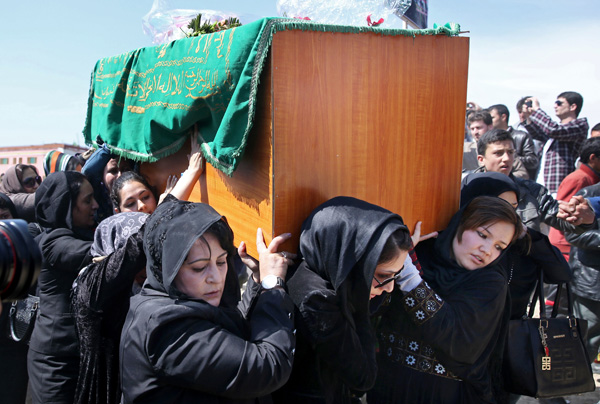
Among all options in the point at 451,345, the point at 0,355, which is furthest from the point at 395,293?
the point at 0,355

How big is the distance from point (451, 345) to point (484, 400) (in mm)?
418

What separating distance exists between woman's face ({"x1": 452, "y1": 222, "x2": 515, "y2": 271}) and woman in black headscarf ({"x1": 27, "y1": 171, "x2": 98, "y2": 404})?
6.14 ft

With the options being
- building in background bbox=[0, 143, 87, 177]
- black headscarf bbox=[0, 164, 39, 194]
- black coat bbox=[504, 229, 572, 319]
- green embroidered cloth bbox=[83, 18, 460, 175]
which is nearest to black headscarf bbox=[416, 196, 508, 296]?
black coat bbox=[504, 229, 572, 319]

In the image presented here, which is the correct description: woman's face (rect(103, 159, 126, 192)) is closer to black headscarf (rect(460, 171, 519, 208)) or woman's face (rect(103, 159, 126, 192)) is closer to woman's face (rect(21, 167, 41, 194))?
woman's face (rect(21, 167, 41, 194))

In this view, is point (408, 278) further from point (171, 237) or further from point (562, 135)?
point (562, 135)

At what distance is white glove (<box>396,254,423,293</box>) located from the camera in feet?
6.85

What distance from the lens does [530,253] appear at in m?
2.64

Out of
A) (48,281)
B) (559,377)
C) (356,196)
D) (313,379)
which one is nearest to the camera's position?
(313,379)

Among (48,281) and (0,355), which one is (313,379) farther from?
(0,355)

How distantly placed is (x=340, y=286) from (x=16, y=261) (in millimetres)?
1049

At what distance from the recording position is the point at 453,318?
6.79 feet

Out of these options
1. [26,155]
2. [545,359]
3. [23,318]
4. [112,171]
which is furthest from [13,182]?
[545,359]

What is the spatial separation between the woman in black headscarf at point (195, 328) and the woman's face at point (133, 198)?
1.01 meters

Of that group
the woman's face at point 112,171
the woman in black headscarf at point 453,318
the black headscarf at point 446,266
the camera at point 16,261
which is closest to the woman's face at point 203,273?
the camera at point 16,261
